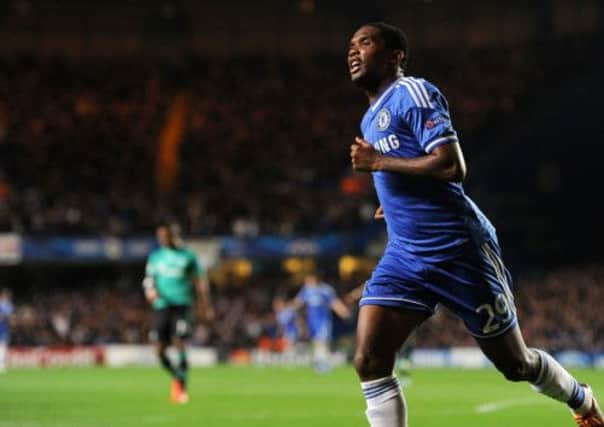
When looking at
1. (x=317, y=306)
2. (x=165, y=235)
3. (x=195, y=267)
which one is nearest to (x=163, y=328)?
(x=195, y=267)

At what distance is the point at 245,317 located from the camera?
41.3 m

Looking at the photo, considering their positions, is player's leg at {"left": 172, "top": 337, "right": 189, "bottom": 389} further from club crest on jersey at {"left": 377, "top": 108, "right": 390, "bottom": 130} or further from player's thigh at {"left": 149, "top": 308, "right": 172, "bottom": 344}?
club crest on jersey at {"left": 377, "top": 108, "right": 390, "bottom": 130}

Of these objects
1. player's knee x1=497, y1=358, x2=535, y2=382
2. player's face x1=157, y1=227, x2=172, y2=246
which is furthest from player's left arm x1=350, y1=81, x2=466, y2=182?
player's face x1=157, y1=227, x2=172, y2=246

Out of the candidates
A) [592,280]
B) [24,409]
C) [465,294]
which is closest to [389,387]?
[465,294]

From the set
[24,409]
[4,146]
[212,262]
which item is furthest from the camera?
[4,146]

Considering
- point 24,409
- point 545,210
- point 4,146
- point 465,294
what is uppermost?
point 4,146

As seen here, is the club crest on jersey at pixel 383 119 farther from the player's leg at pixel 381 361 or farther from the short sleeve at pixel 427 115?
the player's leg at pixel 381 361

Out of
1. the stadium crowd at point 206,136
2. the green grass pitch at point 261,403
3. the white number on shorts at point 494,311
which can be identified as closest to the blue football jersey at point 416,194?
the white number on shorts at point 494,311

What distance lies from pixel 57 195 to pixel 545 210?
17049mm

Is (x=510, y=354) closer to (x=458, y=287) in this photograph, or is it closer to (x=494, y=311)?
(x=494, y=311)

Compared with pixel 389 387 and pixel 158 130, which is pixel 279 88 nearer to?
pixel 158 130

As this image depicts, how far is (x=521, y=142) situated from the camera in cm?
4650

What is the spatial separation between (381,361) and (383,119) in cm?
136

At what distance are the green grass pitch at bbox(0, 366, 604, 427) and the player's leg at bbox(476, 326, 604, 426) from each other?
15.3ft
